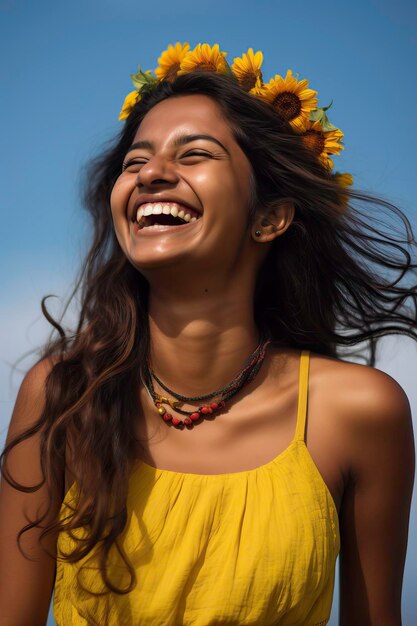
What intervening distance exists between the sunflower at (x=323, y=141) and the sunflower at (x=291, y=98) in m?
0.05

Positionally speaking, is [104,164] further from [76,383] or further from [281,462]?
[281,462]

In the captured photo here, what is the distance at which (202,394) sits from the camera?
278 centimetres

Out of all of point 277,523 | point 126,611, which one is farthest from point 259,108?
point 126,611

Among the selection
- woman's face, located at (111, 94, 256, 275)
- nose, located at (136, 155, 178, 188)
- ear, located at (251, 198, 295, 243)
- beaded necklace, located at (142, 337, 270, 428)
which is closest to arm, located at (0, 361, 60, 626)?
beaded necklace, located at (142, 337, 270, 428)

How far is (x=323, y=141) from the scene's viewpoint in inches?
123

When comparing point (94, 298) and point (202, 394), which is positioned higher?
point (94, 298)

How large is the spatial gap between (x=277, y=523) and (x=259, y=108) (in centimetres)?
136

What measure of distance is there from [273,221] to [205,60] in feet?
2.06

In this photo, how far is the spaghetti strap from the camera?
2.69m

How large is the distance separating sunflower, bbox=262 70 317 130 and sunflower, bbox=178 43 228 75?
0.58 feet

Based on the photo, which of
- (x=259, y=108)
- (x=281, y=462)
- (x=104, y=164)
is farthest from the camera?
(x=104, y=164)

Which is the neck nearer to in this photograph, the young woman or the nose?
the young woman

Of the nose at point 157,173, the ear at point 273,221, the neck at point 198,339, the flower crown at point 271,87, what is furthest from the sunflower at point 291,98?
the neck at point 198,339

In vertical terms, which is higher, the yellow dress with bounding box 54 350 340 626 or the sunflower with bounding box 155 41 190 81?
the sunflower with bounding box 155 41 190 81
